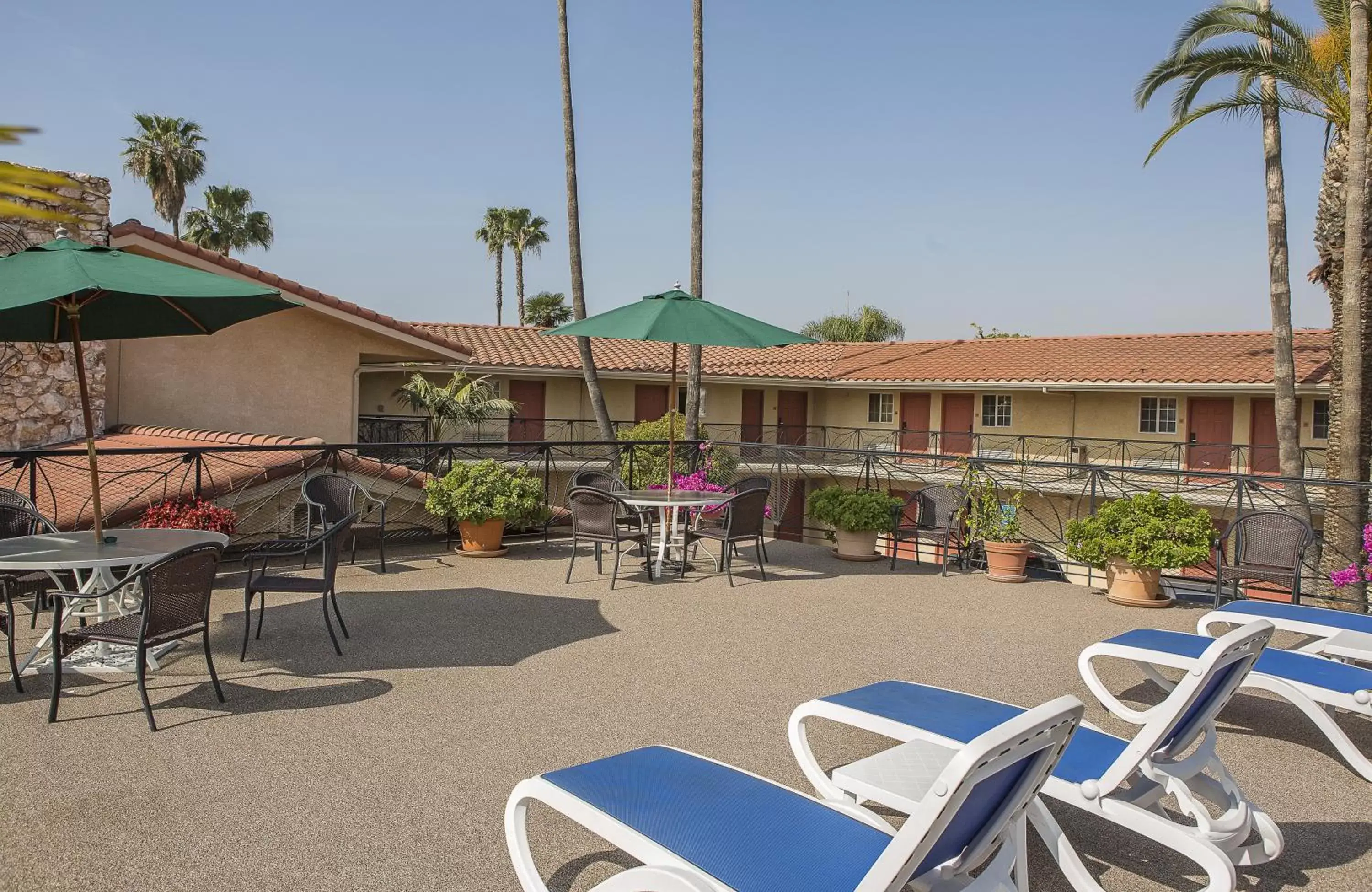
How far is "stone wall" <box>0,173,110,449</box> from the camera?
11.0 m

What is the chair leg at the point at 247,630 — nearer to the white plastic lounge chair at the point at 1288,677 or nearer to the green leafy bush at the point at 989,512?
the white plastic lounge chair at the point at 1288,677

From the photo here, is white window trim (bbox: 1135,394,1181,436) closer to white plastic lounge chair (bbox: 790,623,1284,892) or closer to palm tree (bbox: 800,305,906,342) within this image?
palm tree (bbox: 800,305,906,342)

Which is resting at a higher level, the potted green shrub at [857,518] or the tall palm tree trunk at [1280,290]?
the tall palm tree trunk at [1280,290]

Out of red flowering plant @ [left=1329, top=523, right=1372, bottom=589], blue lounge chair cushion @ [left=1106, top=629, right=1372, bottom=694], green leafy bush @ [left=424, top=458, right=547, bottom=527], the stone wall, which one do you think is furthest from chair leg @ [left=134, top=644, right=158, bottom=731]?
the stone wall

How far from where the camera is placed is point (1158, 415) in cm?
2369

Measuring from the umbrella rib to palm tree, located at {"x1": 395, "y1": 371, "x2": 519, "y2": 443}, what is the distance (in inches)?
506

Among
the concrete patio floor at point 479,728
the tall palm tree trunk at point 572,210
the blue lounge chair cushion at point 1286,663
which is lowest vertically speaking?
the concrete patio floor at point 479,728

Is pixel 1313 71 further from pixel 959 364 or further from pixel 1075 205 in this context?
pixel 959 364

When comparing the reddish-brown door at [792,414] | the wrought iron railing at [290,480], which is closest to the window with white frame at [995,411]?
the reddish-brown door at [792,414]

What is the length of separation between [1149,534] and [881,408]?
71.5ft

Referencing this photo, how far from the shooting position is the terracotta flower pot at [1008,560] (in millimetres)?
8766

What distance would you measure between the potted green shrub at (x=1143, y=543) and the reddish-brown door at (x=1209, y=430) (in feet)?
54.7

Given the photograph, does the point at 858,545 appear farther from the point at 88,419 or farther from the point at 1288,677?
the point at 88,419

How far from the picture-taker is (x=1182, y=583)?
1386cm
